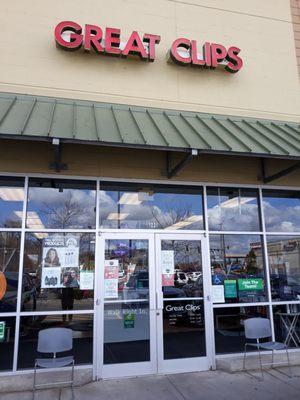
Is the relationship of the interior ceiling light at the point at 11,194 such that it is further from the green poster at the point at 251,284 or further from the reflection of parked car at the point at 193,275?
the green poster at the point at 251,284

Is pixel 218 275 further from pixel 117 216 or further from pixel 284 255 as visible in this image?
pixel 117 216

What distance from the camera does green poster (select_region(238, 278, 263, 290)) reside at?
739 cm

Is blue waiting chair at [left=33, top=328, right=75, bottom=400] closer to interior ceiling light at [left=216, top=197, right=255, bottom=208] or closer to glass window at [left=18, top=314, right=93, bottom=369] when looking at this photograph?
glass window at [left=18, top=314, right=93, bottom=369]

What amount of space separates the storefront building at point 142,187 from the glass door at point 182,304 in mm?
27

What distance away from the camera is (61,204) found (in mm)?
6867

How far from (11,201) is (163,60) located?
4453 mm

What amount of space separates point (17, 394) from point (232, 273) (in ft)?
14.4

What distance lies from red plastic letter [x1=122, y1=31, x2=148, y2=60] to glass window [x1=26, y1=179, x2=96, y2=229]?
296 cm

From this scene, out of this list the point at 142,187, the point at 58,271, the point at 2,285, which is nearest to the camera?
the point at 2,285

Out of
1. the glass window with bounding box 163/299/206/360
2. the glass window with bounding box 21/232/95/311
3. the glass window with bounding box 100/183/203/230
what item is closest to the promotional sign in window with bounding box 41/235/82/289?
the glass window with bounding box 21/232/95/311

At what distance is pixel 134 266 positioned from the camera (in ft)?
22.8

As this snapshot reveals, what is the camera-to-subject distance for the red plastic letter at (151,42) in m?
7.82

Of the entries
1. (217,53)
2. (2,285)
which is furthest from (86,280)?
(217,53)

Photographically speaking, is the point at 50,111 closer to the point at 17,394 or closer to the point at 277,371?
the point at 17,394
